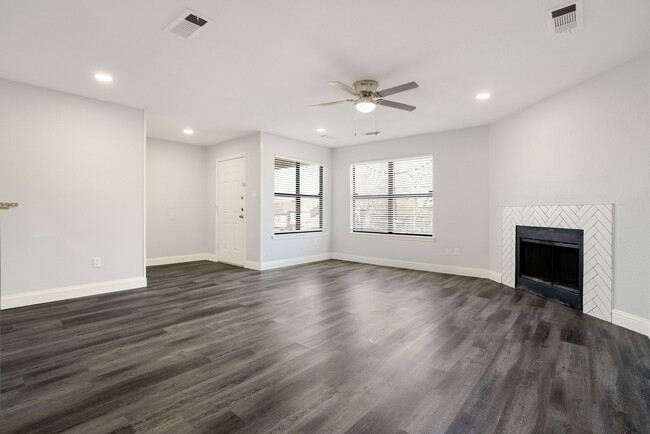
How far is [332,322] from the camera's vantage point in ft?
10.1

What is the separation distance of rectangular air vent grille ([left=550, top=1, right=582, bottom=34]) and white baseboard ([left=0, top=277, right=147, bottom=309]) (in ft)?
18.0

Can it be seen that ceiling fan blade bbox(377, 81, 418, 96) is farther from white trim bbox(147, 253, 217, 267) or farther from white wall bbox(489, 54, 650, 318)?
white trim bbox(147, 253, 217, 267)

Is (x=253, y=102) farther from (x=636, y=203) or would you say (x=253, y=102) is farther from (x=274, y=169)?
(x=636, y=203)

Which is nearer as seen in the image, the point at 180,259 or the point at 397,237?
the point at 397,237

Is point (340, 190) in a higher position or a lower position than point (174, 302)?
higher

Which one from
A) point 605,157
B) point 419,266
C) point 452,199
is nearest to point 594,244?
point 605,157

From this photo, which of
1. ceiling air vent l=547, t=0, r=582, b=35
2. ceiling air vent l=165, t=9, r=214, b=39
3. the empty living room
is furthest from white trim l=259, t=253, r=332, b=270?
ceiling air vent l=547, t=0, r=582, b=35

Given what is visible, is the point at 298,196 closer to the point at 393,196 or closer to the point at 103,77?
the point at 393,196

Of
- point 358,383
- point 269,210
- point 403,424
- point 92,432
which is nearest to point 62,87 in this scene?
point 269,210

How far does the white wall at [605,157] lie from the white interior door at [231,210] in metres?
4.87

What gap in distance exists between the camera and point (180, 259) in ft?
22.2

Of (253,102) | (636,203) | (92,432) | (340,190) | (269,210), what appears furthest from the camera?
(340,190)

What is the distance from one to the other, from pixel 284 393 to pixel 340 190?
5616 mm

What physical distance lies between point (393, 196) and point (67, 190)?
17.3 ft
